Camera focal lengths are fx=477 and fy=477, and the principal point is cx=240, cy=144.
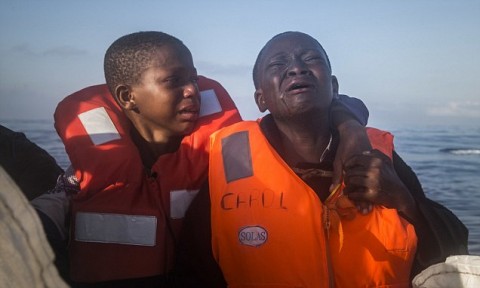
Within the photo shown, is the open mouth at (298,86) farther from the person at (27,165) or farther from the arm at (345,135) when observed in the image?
the person at (27,165)

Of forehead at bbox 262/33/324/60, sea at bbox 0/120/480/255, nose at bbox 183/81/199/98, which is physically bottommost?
sea at bbox 0/120/480/255

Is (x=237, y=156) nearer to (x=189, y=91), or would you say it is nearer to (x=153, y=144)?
(x=189, y=91)

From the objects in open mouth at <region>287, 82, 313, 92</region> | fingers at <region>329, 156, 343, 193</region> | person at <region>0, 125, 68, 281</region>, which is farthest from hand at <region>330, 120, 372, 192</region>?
person at <region>0, 125, 68, 281</region>

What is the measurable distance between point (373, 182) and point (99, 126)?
1534 millimetres

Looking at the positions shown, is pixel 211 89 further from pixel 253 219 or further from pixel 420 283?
pixel 420 283

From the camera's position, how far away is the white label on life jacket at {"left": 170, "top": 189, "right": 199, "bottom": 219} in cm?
250

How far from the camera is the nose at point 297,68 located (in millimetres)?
2504

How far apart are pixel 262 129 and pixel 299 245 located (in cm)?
75

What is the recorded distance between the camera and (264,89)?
2664mm

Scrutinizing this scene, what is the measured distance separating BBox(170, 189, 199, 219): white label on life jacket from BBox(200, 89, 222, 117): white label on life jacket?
613mm

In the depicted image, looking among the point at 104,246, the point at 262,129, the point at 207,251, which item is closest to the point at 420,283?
the point at 207,251

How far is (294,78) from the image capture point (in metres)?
2.49

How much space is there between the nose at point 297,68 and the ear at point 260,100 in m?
0.26

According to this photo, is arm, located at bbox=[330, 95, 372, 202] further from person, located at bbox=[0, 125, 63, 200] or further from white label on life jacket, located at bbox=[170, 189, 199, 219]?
person, located at bbox=[0, 125, 63, 200]
